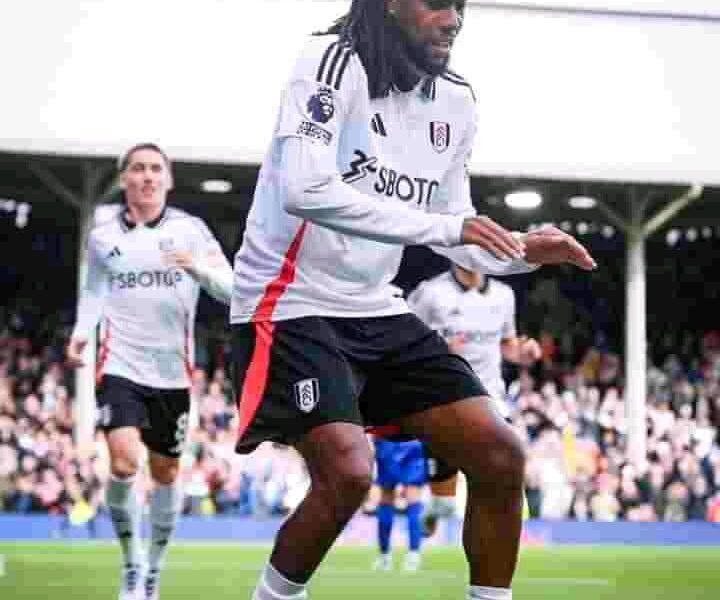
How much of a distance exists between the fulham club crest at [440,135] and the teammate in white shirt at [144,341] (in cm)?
416

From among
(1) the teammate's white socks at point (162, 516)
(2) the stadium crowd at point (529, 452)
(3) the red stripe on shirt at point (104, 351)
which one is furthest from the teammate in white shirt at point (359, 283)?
(2) the stadium crowd at point (529, 452)

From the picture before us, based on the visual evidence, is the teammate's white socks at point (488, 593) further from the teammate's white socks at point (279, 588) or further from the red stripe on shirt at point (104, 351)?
the red stripe on shirt at point (104, 351)

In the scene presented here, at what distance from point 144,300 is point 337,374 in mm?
4862

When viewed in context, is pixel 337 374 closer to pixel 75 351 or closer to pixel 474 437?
pixel 474 437

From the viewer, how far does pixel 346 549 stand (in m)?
19.8

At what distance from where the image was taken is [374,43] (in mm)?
6043

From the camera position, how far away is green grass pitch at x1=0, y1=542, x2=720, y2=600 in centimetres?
1198

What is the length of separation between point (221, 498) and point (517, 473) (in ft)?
58.7

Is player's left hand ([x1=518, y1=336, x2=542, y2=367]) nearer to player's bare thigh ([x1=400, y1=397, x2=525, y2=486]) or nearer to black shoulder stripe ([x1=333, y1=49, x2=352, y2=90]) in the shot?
player's bare thigh ([x1=400, y1=397, x2=525, y2=486])

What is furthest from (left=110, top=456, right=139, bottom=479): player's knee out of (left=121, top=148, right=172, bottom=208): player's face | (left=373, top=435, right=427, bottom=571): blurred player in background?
(left=373, top=435, right=427, bottom=571): blurred player in background

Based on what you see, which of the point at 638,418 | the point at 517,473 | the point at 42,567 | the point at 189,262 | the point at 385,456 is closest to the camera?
the point at 517,473

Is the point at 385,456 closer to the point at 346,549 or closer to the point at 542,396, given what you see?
the point at 346,549

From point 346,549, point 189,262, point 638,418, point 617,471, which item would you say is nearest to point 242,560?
point 346,549

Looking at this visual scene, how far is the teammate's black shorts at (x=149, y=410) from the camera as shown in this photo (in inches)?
414
